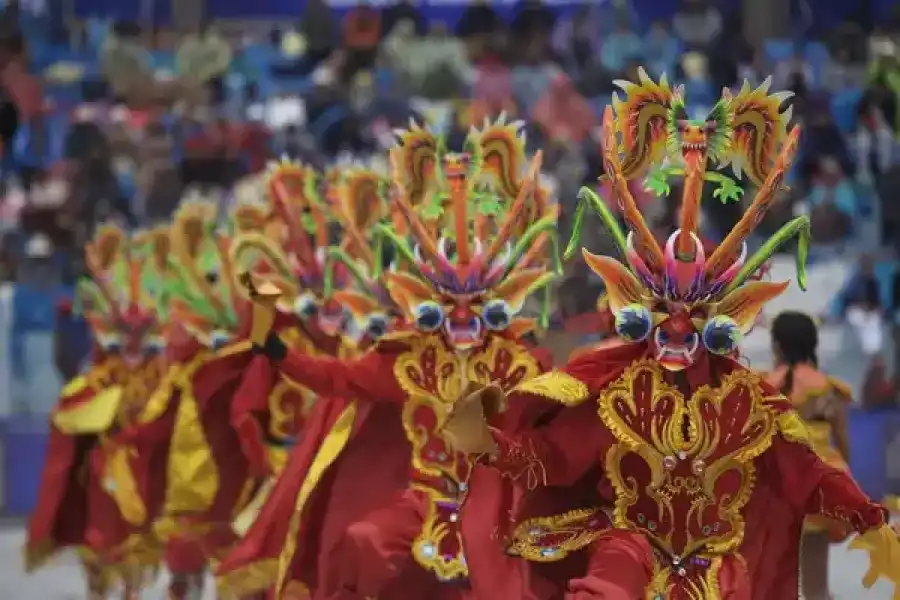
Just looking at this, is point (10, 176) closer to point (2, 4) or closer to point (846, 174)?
point (2, 4)

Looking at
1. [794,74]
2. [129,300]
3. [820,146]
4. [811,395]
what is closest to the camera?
[811,395]

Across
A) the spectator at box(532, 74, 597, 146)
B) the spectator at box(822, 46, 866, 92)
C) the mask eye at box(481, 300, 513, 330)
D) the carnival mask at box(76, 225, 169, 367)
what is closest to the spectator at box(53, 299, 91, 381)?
the spectator at box(532, 74, 597, 146)

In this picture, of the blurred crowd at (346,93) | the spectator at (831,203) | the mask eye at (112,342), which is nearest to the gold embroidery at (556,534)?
the mask eye at (112,342)

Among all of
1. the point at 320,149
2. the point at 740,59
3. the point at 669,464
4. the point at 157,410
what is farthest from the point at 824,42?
the point at 669,464

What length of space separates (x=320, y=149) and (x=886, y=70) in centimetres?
502

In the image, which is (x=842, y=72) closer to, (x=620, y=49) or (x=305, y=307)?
(x=620, y=49)

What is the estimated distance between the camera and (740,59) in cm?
1547

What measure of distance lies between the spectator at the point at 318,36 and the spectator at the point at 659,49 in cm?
305

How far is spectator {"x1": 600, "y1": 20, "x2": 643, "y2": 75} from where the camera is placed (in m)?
15.8

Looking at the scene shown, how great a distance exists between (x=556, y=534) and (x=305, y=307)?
11.1 feet

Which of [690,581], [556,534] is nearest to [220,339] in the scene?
[556,534]

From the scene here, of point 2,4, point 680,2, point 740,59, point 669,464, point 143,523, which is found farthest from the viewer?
point 2,4

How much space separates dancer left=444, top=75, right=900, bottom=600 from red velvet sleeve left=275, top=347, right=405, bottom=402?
141 cm

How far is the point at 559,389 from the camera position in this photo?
14.9ft
